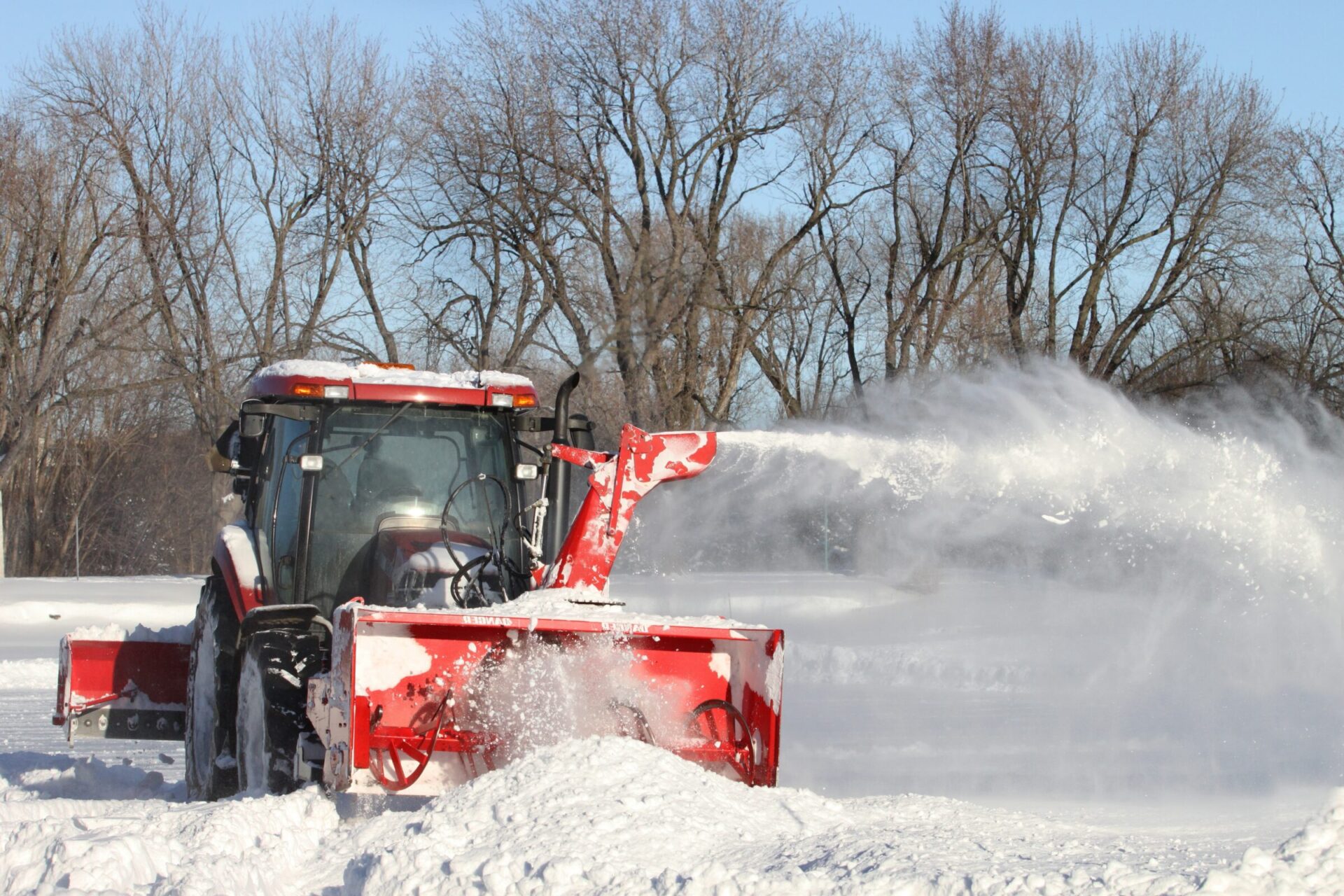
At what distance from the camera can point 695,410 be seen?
67.7 ft

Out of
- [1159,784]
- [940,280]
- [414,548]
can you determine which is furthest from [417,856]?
[940,280]

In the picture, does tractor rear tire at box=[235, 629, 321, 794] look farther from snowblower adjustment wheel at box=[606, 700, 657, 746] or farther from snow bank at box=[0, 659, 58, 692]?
snow bank at box=[0, 659, 58, 692]

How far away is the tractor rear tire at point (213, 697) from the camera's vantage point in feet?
20.4

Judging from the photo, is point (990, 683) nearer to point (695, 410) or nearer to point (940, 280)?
point (695, 410)

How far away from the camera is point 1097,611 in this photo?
45.0 ft

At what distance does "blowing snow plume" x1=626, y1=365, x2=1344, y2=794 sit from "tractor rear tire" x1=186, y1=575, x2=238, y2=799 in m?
2.60

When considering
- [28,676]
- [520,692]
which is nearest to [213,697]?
[520,692]

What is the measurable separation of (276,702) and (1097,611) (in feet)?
33.4

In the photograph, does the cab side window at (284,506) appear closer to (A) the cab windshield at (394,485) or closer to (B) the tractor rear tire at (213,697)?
(A) the cab windshield at (394,485)

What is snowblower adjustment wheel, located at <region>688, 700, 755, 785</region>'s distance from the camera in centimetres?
593

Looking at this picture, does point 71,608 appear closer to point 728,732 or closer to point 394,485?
point 394,485

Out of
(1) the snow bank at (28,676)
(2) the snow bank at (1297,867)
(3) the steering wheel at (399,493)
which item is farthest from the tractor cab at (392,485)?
(1) the snow bank at (28,676)

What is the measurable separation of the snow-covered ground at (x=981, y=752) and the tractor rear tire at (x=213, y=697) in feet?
1.21

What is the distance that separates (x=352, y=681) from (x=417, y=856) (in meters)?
0.84
